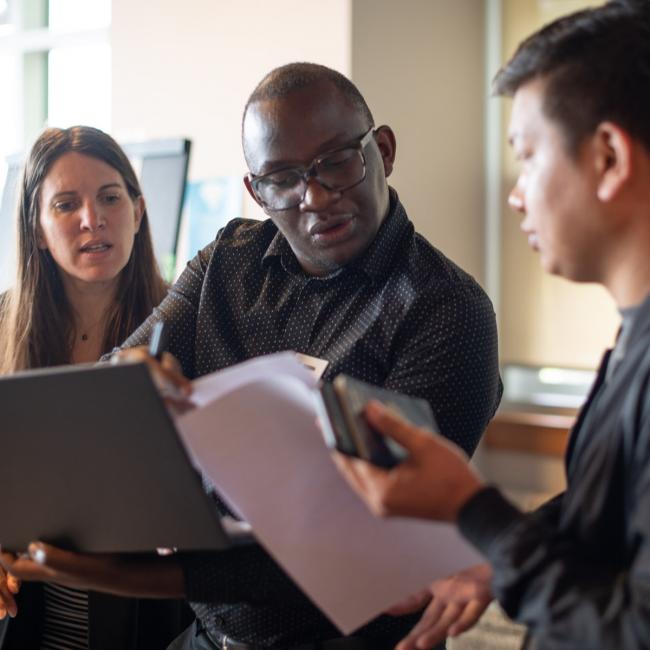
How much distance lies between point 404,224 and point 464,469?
25.2 inches

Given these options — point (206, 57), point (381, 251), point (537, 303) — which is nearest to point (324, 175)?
point (381, 251)

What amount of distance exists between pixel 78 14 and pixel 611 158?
15.7 ft

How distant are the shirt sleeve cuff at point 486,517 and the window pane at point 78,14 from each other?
4.58 meters

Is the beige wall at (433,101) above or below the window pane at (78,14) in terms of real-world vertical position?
below

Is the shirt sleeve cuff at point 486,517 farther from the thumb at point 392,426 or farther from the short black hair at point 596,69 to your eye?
the short black hair at point 596,69

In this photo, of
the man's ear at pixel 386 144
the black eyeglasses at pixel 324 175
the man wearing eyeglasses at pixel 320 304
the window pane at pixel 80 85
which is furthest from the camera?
the window pane at pixel 80 85

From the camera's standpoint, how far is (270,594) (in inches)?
45.7

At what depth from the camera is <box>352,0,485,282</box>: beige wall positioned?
3883mm

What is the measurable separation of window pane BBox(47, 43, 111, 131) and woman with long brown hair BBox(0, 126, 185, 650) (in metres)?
2.68

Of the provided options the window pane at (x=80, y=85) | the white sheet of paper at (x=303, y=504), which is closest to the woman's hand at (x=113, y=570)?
the white sheet of paper at (x=303, y=504)

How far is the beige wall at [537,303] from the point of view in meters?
4.36

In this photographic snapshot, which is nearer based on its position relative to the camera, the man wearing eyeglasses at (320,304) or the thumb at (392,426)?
the thumb at (392,426)

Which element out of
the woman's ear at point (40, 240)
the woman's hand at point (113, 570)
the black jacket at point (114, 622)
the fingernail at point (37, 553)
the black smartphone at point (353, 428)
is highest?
the woman's ear at point (40, 240)

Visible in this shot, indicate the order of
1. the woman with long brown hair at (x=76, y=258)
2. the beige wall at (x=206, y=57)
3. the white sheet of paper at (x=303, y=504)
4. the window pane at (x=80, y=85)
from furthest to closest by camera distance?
the window pane at (x=80, y=85), the beige wall at (x=206, y=57), the woman with long brown hair at (x=76, y=258), the white sheet of paper at (x=303, y=504)
